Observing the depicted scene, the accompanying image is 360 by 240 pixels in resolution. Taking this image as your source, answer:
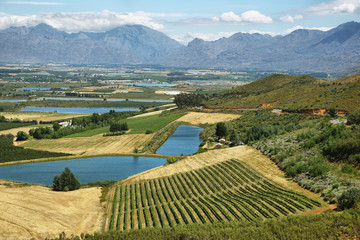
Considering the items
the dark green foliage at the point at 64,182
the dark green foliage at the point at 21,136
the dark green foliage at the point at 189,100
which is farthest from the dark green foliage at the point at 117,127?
the dark green foliage at the point at 64,182

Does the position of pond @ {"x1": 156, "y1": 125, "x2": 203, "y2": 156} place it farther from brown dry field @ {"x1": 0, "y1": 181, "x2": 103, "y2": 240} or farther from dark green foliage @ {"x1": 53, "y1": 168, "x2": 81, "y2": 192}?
brown dry field @ {"x1": 0, "y1": 181, "x2": 103, "y2": 240}

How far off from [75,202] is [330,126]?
44.3 meters

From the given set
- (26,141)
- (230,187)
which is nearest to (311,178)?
(230,187)

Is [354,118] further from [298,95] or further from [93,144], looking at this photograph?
[298,95]

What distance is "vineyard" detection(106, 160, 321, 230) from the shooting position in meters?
42.5

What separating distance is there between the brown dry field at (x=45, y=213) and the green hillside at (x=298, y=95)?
6493cm

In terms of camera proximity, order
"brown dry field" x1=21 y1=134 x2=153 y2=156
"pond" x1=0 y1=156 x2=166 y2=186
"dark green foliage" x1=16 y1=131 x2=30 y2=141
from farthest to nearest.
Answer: "dark green foliage" x1=16 y1=131 x2=30 y2=141
"brown dry field" x1=21 y1=134 x2=153 y2=156
"pond" x1=0 y1=156 x2=166 y2=186

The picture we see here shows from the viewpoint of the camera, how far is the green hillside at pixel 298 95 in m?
94.8

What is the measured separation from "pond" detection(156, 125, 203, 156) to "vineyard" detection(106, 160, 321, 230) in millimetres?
23961

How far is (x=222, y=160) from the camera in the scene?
219ft

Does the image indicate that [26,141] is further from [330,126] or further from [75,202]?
[330,126]

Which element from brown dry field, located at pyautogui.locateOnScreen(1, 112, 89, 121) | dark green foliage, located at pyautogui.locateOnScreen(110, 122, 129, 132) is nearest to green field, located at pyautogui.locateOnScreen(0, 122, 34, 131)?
brown dry field, located at pyautogui.locateOnScreen(1, 112, 89, 121)

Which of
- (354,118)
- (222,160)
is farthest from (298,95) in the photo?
(222,160)

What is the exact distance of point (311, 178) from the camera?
49250mm
